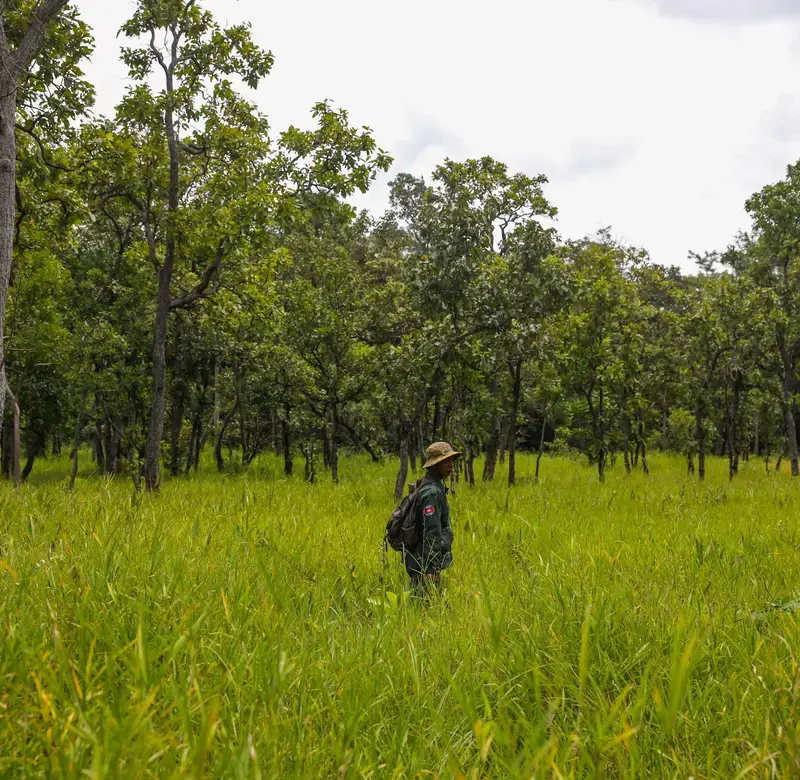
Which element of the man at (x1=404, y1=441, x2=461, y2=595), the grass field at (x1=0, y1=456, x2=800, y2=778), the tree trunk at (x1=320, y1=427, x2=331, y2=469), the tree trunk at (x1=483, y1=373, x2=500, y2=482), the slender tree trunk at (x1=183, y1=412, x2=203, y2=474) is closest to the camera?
the grass field at (x1=0, y1=456, x2=800, y2=778)

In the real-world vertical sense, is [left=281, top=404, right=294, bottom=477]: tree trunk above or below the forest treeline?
below

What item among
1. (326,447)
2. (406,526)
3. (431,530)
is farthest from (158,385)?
(326,447)

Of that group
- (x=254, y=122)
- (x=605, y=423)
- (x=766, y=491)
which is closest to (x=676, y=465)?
(x=605, y=423)

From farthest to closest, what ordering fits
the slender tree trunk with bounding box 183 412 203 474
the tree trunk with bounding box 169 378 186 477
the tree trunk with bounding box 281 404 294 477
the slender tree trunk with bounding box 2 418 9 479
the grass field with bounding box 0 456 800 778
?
the slender tree trunk with bounding box 183 412 203 474 < the slender tree trunk with bounding box 2 418 9 479 < the tree trunk with bounding box 281 404 294 477 < the tree trunk with bounding box 169 378 186 477 < the grass field with bounding box 0 456 800 778

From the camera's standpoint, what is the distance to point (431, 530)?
15.8 feet

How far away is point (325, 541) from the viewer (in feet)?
20.0

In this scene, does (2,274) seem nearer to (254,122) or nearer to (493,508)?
(254,122)

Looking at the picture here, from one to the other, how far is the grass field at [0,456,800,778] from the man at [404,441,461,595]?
31 centimetres

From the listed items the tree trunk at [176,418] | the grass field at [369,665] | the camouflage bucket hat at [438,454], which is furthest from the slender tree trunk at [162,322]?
the camouflage bucket hat at [438,454]

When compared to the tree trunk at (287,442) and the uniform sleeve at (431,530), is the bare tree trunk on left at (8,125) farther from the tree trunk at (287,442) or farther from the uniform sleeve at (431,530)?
the tree trunk at (287,442)

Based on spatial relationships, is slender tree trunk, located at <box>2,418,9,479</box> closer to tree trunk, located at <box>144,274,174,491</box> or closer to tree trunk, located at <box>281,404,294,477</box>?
tree trunk, located at <box>281,404,294,477</box>

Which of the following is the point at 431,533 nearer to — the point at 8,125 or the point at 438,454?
the point at 438,454

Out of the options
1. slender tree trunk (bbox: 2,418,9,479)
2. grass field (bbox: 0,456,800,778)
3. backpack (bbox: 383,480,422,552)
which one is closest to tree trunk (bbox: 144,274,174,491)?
grass field (bbox: 0,456,800,778)

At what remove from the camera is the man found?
476 centimetres
